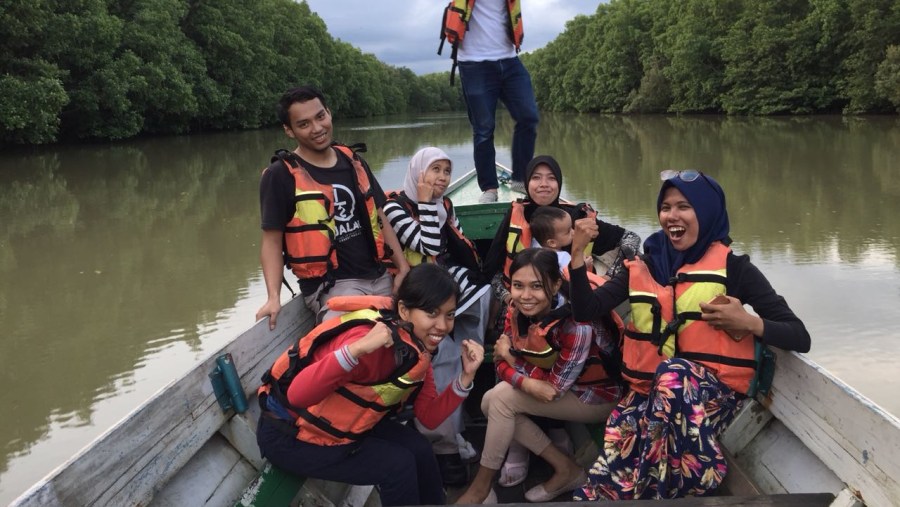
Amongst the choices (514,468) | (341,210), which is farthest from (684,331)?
(341,210)

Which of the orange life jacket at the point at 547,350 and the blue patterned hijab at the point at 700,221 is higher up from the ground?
the blue patterned hijab at the point at 700,221

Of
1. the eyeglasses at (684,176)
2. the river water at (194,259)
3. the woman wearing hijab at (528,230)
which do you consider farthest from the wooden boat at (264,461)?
the river water at (194,259)

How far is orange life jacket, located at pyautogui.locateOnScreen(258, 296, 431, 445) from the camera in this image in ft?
6.50

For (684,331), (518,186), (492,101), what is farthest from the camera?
(518,186)

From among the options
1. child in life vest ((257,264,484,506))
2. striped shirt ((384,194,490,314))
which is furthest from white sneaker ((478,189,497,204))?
child in life vest ((257,264,484,506))

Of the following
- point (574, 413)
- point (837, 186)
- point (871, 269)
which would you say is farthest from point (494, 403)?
point (837, 186)

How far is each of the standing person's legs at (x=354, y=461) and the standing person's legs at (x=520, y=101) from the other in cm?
321

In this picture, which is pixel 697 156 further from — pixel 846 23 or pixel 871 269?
pixel 846 23

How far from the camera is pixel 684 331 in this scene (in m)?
2.14

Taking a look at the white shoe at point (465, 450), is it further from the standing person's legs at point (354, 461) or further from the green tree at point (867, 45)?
the green tree at point (867, 45)

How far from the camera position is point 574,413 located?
253cm

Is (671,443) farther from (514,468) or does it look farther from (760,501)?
(514,468)

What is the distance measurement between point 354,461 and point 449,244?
5.21 ft

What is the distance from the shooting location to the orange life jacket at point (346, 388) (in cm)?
198
